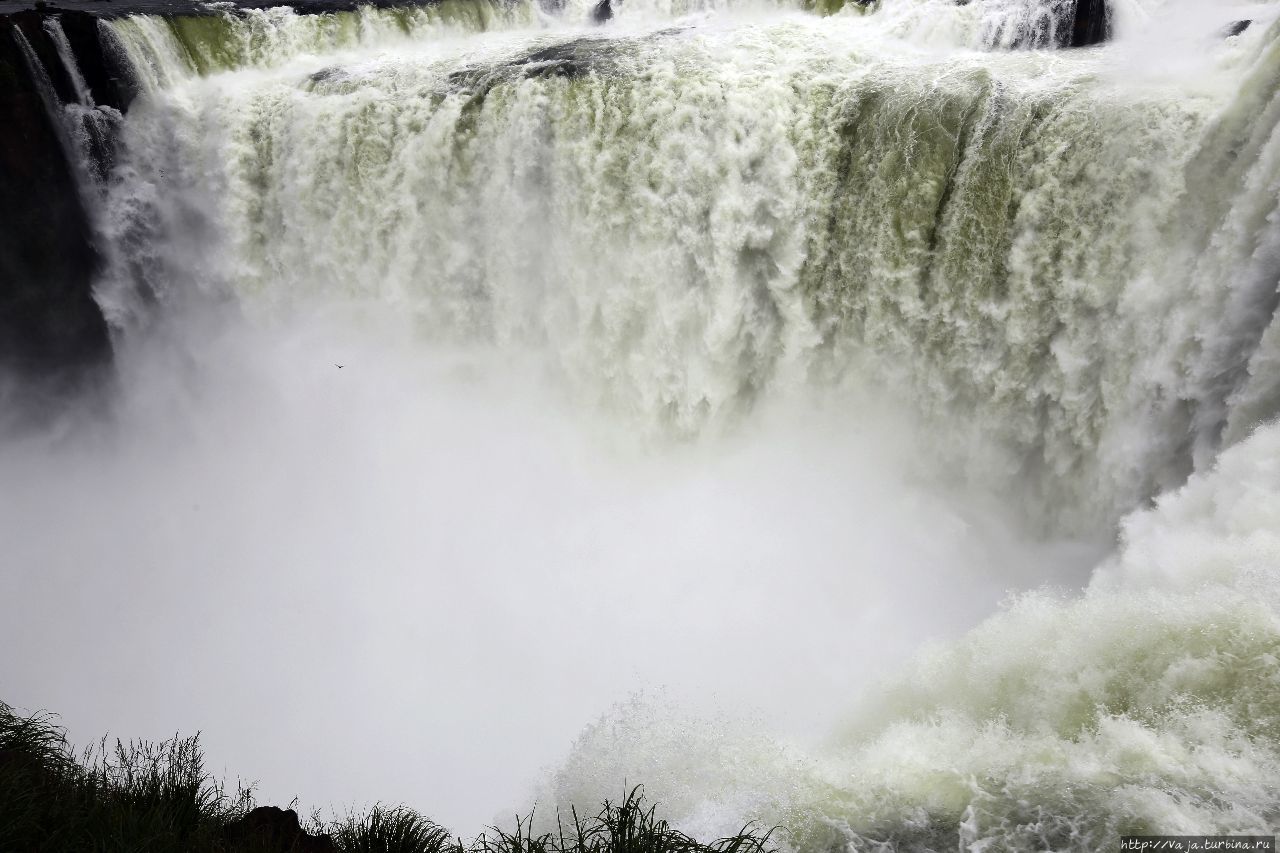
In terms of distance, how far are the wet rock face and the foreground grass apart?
7971 millimetres

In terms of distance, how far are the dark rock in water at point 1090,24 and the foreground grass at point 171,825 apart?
857 centimetres

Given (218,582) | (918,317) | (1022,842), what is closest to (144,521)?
(218,582)

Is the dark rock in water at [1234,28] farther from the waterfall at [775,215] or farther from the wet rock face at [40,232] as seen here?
the wet rock face at [40,232]

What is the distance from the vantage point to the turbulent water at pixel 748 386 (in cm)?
490

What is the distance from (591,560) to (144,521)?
598 centimetres

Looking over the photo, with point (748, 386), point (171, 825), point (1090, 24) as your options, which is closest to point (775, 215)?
point (748, 386)

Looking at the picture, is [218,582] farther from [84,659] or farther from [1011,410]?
[1011,410]

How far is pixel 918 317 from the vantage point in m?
8.09

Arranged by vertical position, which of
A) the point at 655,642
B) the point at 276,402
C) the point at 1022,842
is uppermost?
the point at 276,402

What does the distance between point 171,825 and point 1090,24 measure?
34.3 feet

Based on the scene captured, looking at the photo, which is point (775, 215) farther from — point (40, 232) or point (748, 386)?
point (40, 232)

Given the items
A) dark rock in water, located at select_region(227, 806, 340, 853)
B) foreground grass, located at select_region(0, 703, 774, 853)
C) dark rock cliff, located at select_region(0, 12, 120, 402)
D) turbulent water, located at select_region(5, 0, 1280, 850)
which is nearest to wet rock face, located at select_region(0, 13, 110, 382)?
dark rock cliff, located at select_region(0, 12, 120, 402)

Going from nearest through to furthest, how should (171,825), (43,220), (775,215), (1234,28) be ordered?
(171,825) < (1234,28) < (775,215) < (43,220)

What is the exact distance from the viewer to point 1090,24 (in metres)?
8.96
